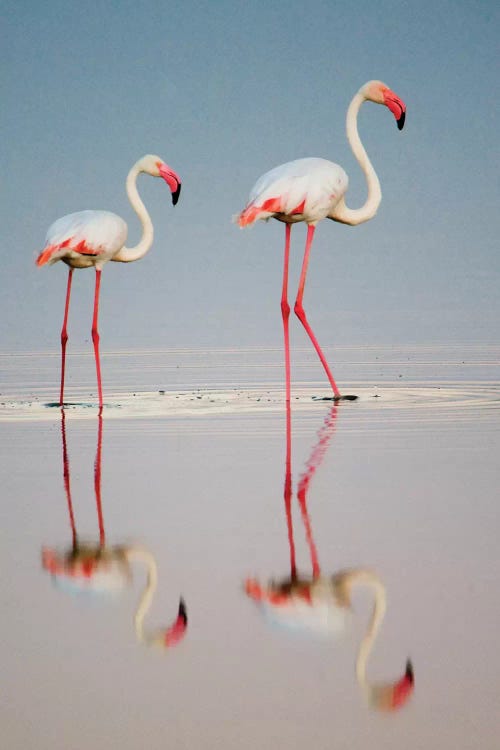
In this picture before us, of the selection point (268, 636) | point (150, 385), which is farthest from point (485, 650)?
point (150, 385)

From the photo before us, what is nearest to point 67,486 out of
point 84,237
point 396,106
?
point 84,237

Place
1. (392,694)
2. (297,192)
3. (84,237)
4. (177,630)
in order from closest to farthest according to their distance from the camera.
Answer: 1. (392,694)
2. (177,630)
3. (297,192)
4. (84,237)

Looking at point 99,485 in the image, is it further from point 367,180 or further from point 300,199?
point 367,180

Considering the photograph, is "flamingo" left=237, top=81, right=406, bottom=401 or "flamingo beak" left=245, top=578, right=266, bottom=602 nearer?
"flamingo beak" left=245, top=578, right=266, bottom=602

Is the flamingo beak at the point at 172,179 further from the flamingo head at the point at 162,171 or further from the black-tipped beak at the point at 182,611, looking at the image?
the black-tipped beak at the point at 182,611

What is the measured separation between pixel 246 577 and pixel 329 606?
0.51 metres

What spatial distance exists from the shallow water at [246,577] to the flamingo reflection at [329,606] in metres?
0.03

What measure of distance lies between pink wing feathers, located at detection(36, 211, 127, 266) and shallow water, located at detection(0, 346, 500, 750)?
347 centimetres

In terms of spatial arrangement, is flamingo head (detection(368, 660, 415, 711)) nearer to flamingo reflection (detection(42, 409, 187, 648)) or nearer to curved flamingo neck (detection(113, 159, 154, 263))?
flamingo reflection (detection(42, 409, 187, 648))

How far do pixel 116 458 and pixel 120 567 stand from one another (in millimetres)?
3177

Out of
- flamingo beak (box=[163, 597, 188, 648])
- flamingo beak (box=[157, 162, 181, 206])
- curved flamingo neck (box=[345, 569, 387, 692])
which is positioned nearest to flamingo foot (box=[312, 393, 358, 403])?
flamingo beak (box=[157, 162, 181, 206])

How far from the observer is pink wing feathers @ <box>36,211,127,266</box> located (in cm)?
1334

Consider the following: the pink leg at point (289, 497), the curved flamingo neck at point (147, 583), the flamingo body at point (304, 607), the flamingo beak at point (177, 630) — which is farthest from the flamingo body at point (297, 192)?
the flamingo beak at point (177, 630)

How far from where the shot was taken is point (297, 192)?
40.8 feet
